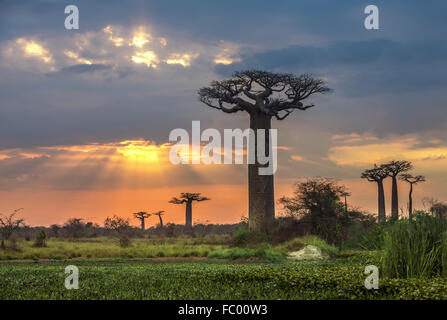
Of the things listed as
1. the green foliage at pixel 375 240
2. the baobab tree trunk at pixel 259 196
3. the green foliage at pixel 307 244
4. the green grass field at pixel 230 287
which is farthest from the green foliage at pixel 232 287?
the baobab tree trunk at pixel 259 196

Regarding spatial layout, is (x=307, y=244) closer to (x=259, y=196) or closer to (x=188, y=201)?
(x=259, y=196)

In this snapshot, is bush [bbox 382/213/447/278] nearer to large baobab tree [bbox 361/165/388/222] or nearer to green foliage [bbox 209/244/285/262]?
green foliage [bbox 209/244/285/262]

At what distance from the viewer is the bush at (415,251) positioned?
944 centimetres

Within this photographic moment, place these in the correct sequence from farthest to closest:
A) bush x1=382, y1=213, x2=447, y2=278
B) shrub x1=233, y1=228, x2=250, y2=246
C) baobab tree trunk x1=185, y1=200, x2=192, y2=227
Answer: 1. baobab tree trunk x1=185, y1=200, x2=192, y2=227
2. shrub x1=233, y1=228, x2=250, y2=246
3. bush x1=382, y1=213, x2=447, y2=278

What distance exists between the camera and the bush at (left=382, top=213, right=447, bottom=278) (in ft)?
31.0

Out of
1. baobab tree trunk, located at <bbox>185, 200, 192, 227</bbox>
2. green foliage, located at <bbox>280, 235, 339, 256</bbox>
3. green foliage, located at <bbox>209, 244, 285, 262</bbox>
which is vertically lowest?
green foliage, located at <bbox>209, 244, 285, 262</bbox>

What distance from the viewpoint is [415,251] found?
9438mm

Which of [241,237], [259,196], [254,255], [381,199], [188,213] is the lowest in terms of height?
[254,255]

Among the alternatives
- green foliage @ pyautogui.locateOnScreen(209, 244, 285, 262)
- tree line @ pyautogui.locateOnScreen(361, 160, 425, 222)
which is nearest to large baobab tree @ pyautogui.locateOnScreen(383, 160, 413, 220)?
tree line @ pyautogui.locateOnScreen(361, 160, 425, 222)

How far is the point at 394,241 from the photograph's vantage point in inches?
374

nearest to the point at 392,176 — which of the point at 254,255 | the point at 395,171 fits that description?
the point at 395,171

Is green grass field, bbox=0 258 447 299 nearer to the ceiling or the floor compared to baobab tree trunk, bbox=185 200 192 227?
nearer to the floor

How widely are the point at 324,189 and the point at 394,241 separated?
17802 mm
